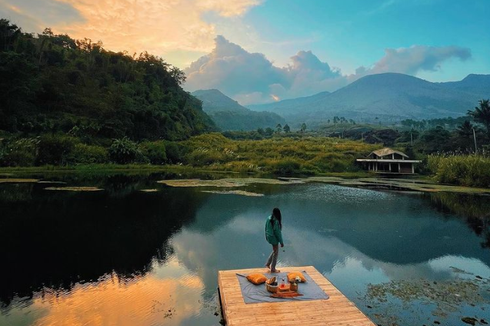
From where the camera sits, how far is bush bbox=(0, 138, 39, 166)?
3566 centimetres

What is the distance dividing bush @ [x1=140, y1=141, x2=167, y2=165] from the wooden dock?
150ft

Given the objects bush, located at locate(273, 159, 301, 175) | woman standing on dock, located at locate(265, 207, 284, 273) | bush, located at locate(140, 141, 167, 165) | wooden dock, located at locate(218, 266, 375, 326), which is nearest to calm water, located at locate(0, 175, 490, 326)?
wooden dock, located at locate(218, 266, 375, 326)

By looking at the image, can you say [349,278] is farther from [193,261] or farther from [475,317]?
[193,261]

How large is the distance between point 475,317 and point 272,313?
16.3ft

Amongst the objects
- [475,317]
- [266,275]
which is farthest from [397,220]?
[266,275]

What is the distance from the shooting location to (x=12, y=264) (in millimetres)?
9586

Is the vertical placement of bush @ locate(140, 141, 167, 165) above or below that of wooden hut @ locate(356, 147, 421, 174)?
above

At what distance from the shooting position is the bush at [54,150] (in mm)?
38938

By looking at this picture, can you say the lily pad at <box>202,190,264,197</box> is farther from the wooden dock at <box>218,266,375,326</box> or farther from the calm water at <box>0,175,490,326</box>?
the wooden dock at <box>218,266,375,326</box>

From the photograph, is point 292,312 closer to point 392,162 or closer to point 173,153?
point 173,153

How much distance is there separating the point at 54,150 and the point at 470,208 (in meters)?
43.7

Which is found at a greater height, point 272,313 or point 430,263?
point 272,313

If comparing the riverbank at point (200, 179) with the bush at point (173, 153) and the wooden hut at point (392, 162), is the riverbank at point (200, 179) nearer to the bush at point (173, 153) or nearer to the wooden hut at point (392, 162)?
the wooden hut at point (392, 162)

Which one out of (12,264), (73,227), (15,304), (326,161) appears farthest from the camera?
(326,161)
